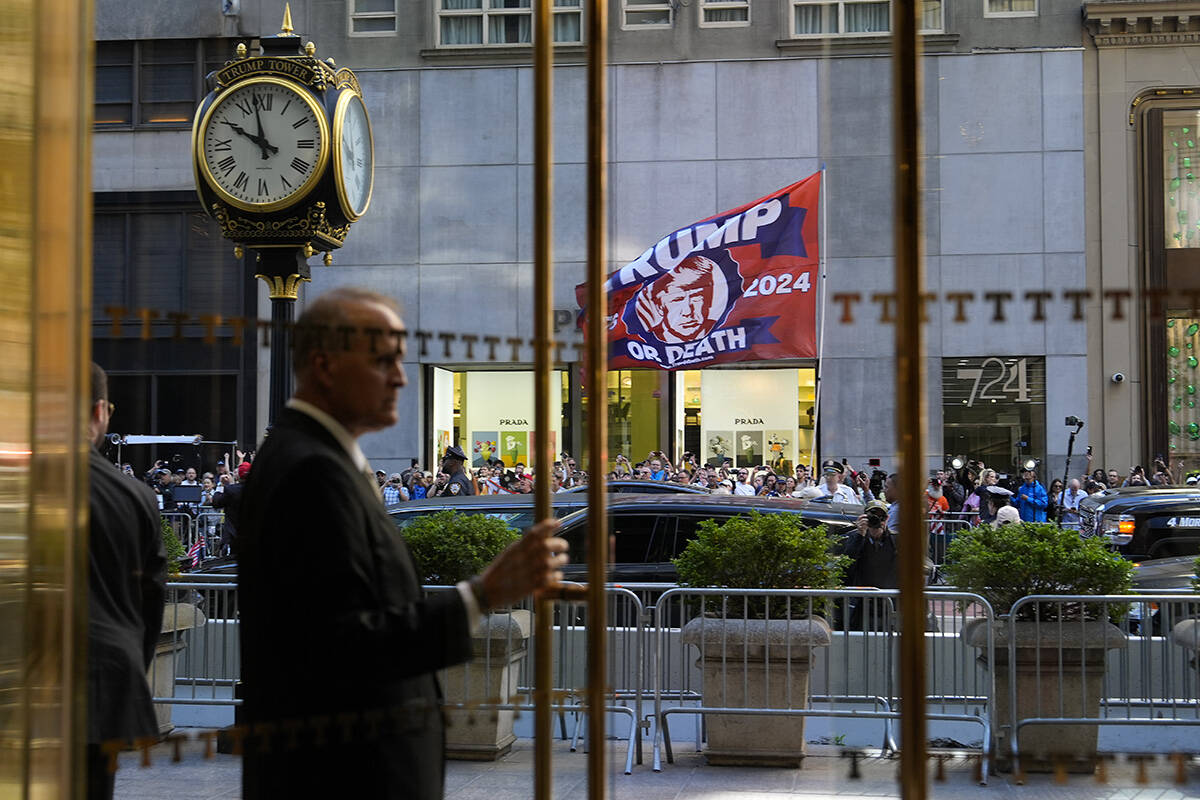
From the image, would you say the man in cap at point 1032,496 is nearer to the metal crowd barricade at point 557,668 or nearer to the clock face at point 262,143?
the metal crowd barricade at point 557,668

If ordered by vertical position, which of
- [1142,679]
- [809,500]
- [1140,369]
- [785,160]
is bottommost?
[1142,679]

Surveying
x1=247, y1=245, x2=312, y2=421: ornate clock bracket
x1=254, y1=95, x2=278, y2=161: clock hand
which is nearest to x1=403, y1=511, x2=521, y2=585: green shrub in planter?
x1=247, y1=245, x2=312, y2=421: ornate clock bracket

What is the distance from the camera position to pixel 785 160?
380 centimetres

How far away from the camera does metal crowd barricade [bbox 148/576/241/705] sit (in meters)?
7.08

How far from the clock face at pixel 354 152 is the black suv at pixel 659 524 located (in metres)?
1.24

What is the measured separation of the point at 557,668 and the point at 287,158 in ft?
6.61

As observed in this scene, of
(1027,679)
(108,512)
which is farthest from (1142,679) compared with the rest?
(108,512)

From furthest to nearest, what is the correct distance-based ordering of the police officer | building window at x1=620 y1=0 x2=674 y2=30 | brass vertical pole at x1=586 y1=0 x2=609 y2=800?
the police officer < building window at x1=620 y1=0 x2=674 y2=30 < brass vertical pole at x1=586 y1=0 x2=609 y2=800

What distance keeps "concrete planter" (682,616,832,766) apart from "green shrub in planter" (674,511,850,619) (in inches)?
4.3

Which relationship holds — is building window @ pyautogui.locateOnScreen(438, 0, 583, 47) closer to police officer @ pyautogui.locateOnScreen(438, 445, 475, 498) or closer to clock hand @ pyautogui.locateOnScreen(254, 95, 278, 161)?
clock hand @ pyautogui.locateOnScreen(254, 95, 278, 161)

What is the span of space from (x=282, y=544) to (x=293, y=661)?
26 centimetres

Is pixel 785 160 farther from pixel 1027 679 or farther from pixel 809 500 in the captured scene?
pixel 1027 679

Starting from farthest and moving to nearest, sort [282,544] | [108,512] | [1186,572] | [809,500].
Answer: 1. [1186,572]
2. [809,500]
3. [108,512]
4. [282,544]

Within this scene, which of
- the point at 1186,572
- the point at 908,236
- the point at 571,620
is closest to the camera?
the point at 908,236
